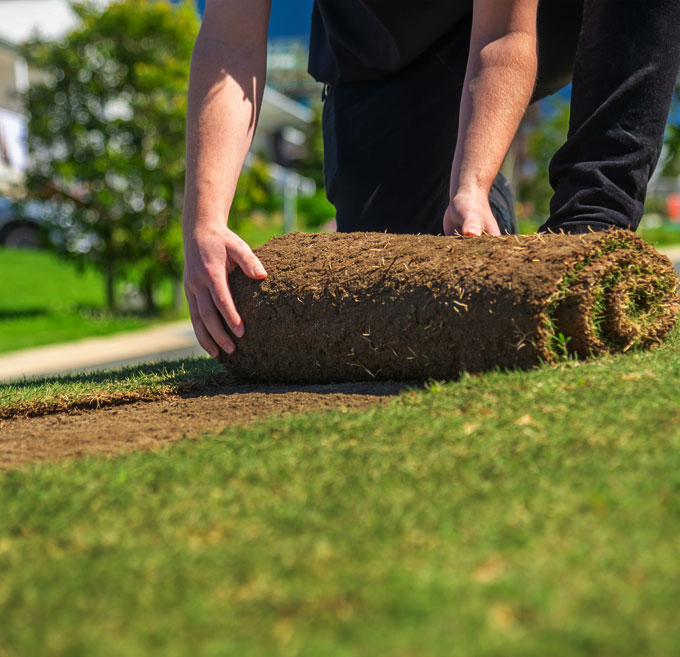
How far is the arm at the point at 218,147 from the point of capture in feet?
8.64

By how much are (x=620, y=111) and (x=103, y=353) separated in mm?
6983

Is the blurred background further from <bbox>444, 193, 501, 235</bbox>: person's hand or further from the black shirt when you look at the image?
<bbox>444, 193, 501, 235</bbox>: person's hand

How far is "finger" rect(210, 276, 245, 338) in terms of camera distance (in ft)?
8.63

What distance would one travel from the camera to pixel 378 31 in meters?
3.40

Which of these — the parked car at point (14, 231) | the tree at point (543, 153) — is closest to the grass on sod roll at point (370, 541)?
the parked car at point (14, 231)

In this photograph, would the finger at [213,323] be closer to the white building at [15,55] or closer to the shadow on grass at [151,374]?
the shadow on grass at [151,374]

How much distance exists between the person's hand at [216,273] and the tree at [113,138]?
883 cm

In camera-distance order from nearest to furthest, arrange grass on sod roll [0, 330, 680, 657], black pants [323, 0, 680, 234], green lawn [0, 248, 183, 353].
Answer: grass on sod roll [0, 330, 680, 657], black pants [323, 0, 680, 234], green lawn [0, 248, 183, 353]

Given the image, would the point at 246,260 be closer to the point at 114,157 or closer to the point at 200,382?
the point at 200,382

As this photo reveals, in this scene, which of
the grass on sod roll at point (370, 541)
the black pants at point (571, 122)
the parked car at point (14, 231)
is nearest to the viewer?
the grass on sod roll at point (370, 541)

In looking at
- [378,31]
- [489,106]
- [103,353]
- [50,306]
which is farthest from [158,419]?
[50,306]

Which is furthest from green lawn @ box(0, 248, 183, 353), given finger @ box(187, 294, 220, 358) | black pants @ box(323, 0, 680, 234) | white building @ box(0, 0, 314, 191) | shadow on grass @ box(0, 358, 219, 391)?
finger @ box(187, 294, 220, 358)

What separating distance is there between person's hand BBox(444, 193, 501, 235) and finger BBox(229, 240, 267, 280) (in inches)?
26.5

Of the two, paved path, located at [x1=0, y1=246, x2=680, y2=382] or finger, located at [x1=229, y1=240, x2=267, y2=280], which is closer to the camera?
finger, located at [x1=229, y1=240, x2=267, y2=280]
